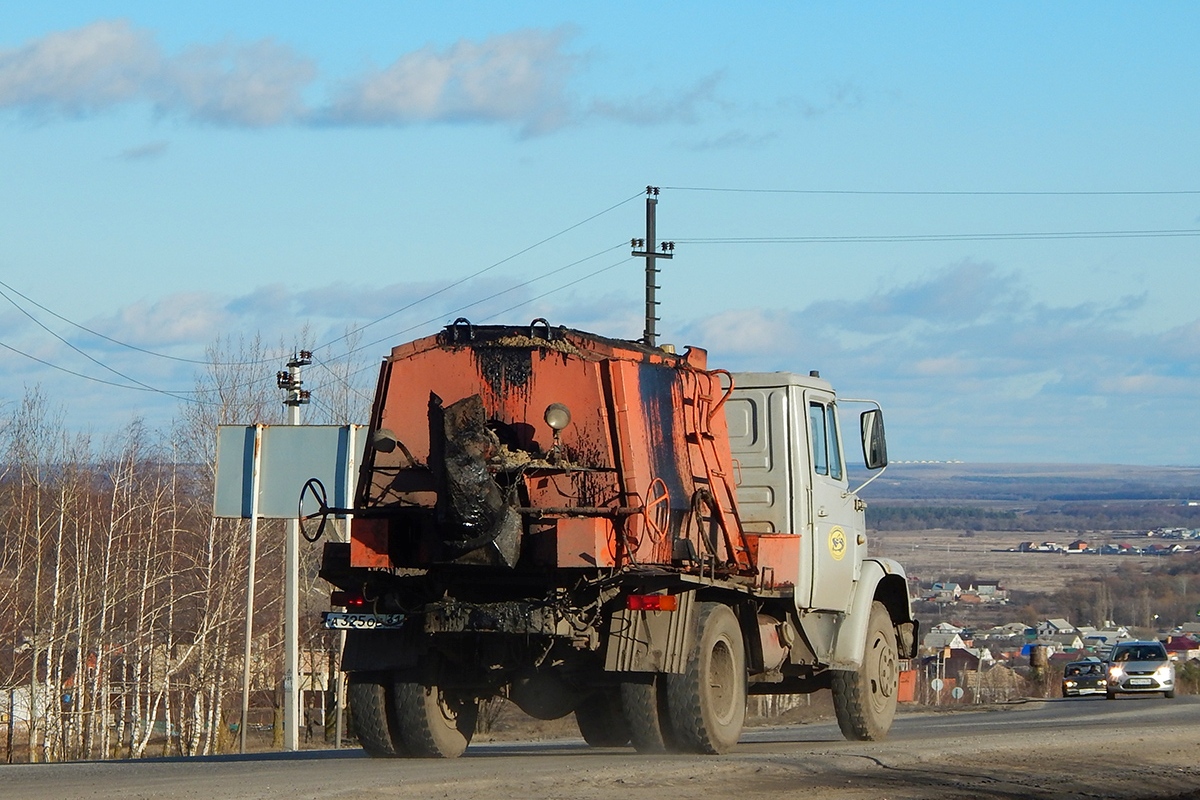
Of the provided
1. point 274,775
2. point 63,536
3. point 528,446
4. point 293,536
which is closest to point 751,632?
point 528,446

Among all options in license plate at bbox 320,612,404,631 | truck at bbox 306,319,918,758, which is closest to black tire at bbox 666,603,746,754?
truck at bbox 306,319,918,758

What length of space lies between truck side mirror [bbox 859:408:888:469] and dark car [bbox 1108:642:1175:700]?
22.8m

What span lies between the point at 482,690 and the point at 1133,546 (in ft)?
583

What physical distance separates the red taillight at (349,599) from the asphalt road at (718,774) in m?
1.21

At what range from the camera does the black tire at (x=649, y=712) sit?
42.8 feet

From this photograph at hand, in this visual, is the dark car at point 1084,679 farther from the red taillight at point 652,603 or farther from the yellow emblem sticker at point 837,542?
the red taillight at point 652,603

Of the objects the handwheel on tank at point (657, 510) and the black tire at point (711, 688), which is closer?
the handwheel on tank at point (657, 510)

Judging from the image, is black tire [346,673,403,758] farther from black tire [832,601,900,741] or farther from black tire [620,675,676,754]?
black tire [832,601,900,741]

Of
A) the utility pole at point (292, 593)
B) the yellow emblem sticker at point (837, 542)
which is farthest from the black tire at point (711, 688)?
the utility pole at point (292, 593)

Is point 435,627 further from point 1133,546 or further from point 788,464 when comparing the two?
point 1133,546

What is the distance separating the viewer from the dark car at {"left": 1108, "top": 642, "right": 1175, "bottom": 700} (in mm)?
36344

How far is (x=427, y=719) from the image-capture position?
13375mm

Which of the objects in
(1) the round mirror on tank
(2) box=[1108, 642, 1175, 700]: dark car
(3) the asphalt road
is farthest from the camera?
(2) box=[1108, 642, 1175, 700]: dark car

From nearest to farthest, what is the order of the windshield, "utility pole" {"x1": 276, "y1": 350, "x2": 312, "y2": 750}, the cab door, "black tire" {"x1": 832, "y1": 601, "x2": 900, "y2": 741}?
the cab door
"black tire" {"x1": 832, "y1": 601, "x2": 900, "y2": 741}
"utility pole" {"x1": 276, "y1": 350, "x2": 312, "y2": 750}
the windshield
